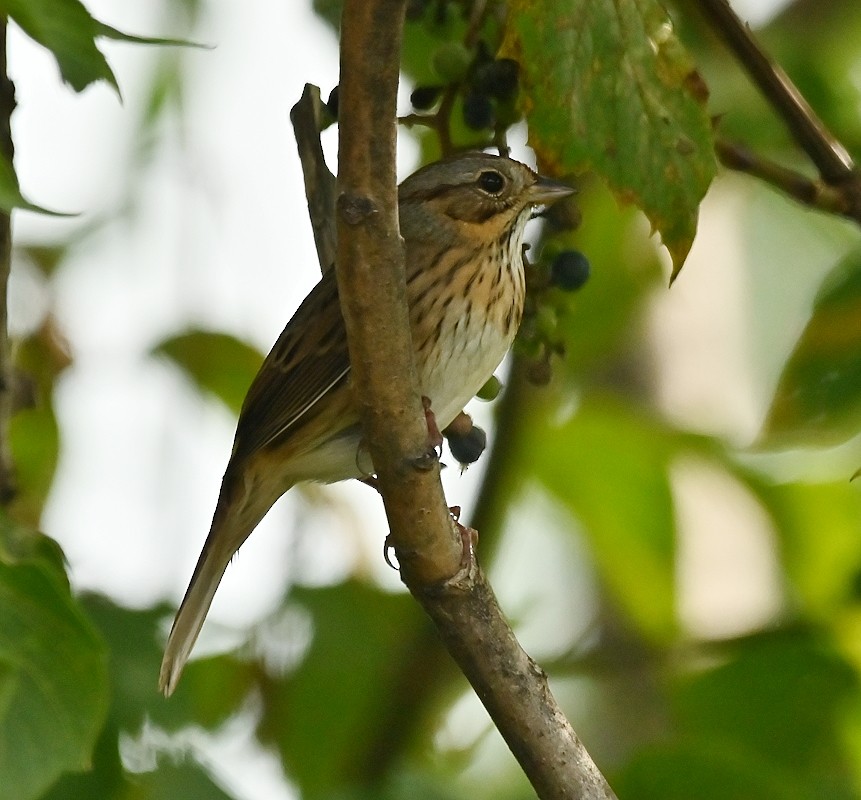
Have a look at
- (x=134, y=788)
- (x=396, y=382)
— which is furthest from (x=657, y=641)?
(x=396, y=382)

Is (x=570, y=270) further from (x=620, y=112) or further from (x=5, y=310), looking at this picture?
(x=5, y=310)

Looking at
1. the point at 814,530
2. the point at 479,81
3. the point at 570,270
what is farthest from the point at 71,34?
the point at 814,530

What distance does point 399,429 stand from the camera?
2.27m

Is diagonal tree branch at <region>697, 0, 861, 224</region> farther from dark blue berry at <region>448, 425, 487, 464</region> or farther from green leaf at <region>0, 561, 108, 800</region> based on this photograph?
green leaf at <region>0, 561, 108, 800</region>

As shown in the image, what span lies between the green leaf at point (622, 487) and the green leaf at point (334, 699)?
671 millimetres

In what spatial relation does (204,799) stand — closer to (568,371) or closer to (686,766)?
(686,766)

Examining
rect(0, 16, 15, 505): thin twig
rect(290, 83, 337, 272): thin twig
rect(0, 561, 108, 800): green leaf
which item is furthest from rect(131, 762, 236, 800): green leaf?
rect(290, 83, 337, 272): thin twig

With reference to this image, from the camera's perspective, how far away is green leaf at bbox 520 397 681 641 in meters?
4.09

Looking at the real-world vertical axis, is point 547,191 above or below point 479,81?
below

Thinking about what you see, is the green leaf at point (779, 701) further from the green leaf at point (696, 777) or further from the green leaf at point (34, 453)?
the green leaf at point (34, 453)

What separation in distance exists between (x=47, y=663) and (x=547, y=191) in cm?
185

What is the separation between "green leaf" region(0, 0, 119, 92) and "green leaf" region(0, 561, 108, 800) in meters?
0.80

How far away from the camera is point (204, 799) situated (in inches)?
111

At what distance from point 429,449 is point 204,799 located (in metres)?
0.96
